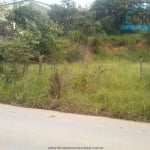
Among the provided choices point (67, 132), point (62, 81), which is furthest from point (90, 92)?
point (67, 132)

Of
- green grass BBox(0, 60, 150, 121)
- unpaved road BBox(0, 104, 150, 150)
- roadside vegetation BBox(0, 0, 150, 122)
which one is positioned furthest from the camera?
roadside vegetation BBox(0, 0, 150, 122)

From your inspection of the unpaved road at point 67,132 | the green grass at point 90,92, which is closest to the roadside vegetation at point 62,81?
the green grass at point 90,92

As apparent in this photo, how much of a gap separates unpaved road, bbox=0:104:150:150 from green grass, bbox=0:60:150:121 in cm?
66

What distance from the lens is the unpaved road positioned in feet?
18.5

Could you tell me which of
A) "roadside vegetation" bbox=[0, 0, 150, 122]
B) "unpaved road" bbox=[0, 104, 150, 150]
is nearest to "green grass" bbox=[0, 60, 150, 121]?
"roadside vegetation" bbox=[0, 0, 150, 122]

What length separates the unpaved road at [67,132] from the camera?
18.5 feet

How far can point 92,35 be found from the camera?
27375 millimetres

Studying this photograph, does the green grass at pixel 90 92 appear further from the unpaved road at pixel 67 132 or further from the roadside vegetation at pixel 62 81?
the unpaved road at pixel 67 132

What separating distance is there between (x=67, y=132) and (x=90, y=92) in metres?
3.69

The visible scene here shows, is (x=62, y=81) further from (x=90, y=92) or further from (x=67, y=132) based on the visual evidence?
(x=67, y=132)

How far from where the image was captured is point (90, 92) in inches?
396

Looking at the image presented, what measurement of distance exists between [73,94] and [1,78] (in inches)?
135

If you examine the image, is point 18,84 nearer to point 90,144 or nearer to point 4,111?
point 4,111

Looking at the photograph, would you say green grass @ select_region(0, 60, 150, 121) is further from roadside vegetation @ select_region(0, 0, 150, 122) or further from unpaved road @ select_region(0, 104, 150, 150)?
unpaved road @ select_region(0, 104, 150, 150)
